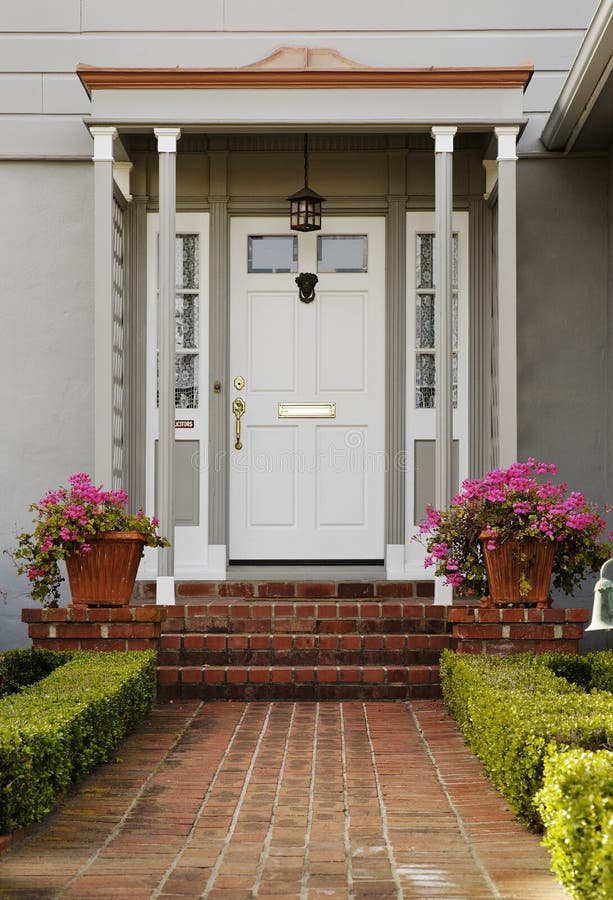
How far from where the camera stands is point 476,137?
313 inches

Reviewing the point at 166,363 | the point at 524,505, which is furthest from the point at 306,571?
the point at 524,505

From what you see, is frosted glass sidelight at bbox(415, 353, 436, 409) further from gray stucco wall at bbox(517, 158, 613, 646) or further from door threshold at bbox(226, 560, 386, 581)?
door threshold at bbox(226, 560, 386, 581)

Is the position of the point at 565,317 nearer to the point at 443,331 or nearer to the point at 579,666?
the point at 443,331

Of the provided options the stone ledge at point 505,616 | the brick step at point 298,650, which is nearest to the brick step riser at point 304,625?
the brick step at point 298,650

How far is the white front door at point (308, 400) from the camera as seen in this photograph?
26.0 ft

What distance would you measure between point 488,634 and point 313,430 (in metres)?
2.34

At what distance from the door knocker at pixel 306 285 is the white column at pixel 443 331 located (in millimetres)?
1251

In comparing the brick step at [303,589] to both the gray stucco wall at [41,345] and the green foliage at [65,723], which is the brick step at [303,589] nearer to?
the gray stucco wall at [41,345]

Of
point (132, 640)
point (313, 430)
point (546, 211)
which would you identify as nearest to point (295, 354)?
point (313, 430)

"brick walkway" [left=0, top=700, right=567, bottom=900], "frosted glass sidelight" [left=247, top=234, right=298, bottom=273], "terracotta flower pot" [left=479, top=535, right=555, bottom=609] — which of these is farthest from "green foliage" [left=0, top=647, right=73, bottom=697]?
"frosted glass sidelight" [left=247, top=234, right=298, bottom=273]

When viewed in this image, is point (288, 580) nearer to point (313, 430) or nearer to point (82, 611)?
point (313, 430)

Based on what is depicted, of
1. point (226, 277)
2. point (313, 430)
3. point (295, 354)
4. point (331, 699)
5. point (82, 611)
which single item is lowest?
point (331, 699)

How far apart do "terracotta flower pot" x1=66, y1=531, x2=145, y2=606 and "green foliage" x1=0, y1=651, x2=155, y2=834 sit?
350mm

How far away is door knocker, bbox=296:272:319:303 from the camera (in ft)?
26.0
